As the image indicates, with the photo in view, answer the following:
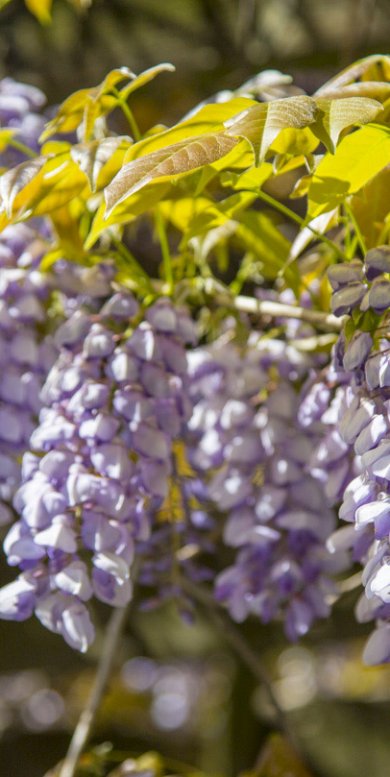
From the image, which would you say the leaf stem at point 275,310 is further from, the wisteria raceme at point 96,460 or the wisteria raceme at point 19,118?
the wisteria raceme at point 19,118

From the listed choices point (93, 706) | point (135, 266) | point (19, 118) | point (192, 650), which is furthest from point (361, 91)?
point (192, 650)

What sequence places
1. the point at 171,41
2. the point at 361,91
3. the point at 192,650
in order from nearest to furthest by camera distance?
the point at 361,91 < the point at 171,41 < the point at 192,650

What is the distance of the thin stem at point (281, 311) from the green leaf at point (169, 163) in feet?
0.89

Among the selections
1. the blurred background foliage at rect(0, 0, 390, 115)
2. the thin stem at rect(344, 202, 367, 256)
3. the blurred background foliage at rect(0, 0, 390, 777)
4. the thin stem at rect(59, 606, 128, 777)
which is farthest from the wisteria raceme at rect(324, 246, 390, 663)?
the blurred background foliage at rect(0, 0, 390, 115)

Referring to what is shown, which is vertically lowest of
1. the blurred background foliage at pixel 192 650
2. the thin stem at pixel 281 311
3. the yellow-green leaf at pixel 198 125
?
the blurred background foliage at pixel 192 650

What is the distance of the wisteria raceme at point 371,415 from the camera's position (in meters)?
0.64

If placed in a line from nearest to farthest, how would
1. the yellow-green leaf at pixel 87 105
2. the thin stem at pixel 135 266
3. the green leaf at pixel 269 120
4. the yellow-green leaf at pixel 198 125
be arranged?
1. the green leaf at pixel 269 120
2. the yellow-green leaf at pixel 198 125
3. the yellow-green leaf at pixel 87 105
4. the thin stem at pixel 135 266

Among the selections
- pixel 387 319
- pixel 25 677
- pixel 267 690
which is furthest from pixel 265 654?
pixel 387 319

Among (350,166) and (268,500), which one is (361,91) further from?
(268,500)

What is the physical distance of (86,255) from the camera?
3.07ft

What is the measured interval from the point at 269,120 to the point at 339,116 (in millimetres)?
43

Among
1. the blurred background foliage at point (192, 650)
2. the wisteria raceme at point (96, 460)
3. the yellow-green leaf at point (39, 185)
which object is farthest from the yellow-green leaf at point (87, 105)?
the blurred background foliage at point (192, 650)

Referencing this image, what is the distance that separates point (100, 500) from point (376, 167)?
0.32 metres

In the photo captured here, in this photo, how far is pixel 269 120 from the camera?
62cm
